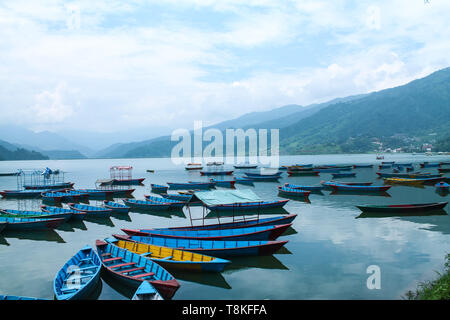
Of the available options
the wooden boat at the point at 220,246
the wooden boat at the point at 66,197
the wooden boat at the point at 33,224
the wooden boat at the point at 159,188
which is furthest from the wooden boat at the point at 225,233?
the wooden boat at the point at 159,188

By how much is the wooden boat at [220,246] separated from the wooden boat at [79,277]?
331cm

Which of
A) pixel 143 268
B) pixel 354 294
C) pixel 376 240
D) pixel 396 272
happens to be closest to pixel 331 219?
pixel 376 240

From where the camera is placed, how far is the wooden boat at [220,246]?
19891mm

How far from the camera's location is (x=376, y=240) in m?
24.1

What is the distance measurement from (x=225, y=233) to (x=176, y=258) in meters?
5.63

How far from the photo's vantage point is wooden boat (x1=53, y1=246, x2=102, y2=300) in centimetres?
1390

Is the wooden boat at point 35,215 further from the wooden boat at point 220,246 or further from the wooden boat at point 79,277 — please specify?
the wooden boat at point 79,277

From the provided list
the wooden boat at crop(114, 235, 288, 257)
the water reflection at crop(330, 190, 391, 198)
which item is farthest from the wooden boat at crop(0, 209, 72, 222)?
the water reflection at crop(330, 190, 391, 198)

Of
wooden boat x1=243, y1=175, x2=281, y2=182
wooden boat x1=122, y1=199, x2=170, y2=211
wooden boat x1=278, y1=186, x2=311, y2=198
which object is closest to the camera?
wooden boat x1=122, y1=199, x2=170, y2=211

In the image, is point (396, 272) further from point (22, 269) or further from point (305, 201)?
point (305, 201)

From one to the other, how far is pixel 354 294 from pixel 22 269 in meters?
19.5

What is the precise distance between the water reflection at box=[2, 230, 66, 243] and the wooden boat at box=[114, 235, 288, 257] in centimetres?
1049

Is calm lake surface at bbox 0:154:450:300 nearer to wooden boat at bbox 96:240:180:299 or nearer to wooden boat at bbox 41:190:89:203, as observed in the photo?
wooden boat at bbox 96:240:180:299
